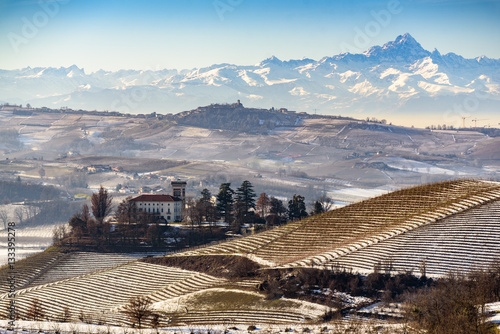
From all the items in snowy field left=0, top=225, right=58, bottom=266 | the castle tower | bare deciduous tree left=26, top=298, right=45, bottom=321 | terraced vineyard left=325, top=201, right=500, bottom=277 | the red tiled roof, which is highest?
the castle tower

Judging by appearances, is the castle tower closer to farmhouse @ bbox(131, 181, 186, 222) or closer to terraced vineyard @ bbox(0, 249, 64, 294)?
farmhouse @ bbox(131, 181, 186, 222)

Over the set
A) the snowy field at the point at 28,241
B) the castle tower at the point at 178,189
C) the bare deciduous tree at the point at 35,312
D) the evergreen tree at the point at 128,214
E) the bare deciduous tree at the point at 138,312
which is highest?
the castle tower at the point at 178,189

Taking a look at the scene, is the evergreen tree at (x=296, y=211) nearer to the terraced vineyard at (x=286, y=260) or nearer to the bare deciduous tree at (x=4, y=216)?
the terraced vineyard at (x=286, y=260)

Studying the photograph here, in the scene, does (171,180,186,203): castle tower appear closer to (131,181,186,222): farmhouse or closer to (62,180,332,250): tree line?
(131,181,186,222): farmhouse

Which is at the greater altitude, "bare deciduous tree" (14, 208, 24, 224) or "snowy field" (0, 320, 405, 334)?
"bare deciduous tree" (14, 208, 24, 224)

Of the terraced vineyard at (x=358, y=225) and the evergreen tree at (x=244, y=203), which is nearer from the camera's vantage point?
the terraced vineyard at (x=358, y=225)

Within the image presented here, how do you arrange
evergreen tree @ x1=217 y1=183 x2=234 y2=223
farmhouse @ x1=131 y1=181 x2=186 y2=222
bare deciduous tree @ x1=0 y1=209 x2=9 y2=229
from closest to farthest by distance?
evergreen tree @ x1=217 y1=183 x2=234 y2=223 < farmhouse @ x1=131 y1=181 x2=186 y2=222 < bare deciduous tree @ x1=0 y1=209 x2=9 y2=229

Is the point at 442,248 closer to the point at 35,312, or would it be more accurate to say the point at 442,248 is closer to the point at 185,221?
the point at 35,312

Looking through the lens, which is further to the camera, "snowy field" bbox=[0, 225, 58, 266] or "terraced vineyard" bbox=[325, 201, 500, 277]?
"snowy field" bbox=[0, 225, 58, 266]

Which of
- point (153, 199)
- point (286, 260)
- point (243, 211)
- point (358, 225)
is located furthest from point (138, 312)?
point (153, 199)

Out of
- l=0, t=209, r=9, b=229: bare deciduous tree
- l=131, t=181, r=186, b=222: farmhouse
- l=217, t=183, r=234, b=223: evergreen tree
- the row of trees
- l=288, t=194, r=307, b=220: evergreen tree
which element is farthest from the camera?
l=0, t=209, r=9, b=229: bare deciduous tree

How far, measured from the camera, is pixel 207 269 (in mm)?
68062

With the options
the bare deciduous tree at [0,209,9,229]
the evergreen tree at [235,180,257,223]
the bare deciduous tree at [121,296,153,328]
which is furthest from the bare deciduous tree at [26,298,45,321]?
the bare deciduous tree at [0,209,9,229]

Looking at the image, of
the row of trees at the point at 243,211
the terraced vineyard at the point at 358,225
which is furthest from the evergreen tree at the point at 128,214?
the terraced vineyard at the point at 358,225
